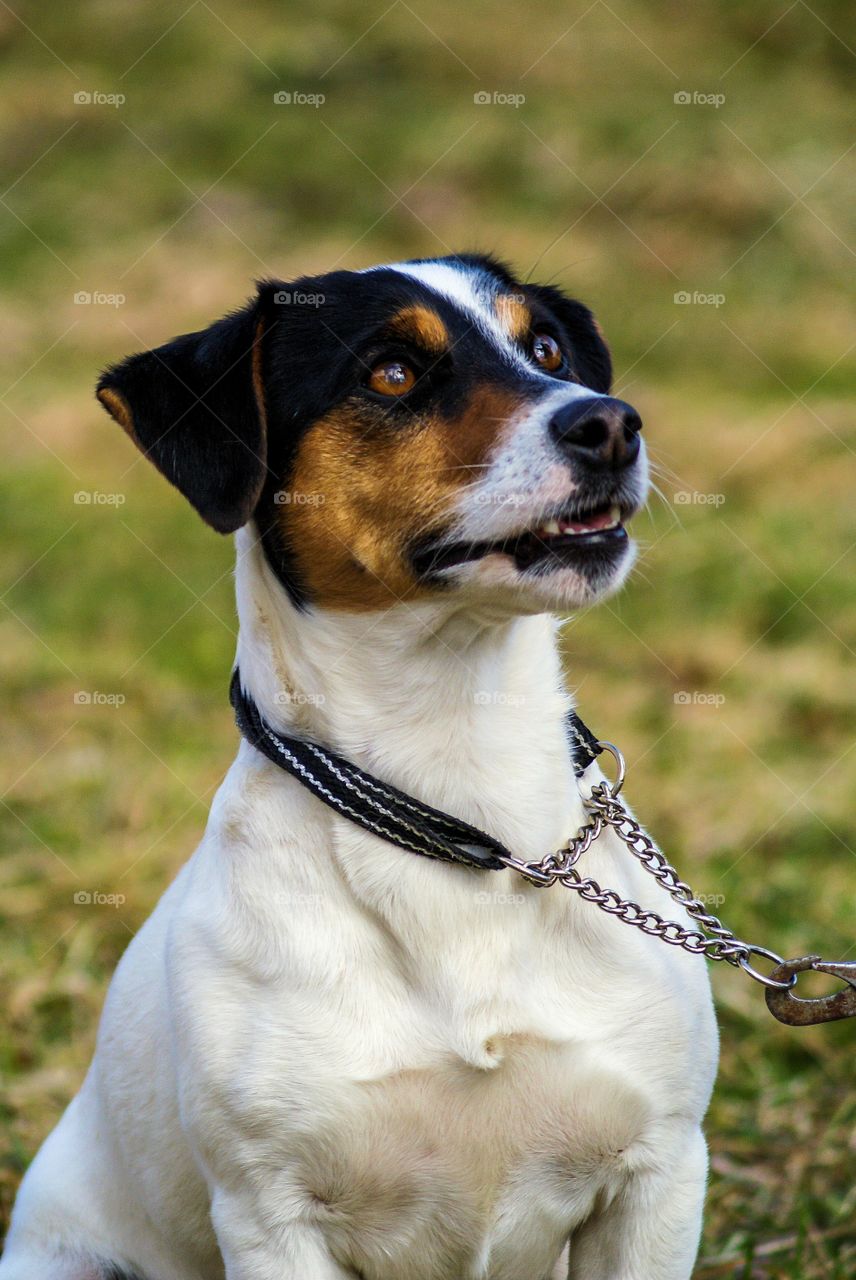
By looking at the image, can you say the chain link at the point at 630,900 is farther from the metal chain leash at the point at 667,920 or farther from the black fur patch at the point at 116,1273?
the black fur patch at the point at 116,1273

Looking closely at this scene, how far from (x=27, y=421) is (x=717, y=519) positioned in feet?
14.4

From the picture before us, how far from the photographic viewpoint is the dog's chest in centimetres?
248

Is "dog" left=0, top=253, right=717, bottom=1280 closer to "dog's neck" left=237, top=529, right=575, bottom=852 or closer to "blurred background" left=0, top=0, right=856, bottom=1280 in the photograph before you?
"dog's neck" left=237, top=529, right=575, bottom=852

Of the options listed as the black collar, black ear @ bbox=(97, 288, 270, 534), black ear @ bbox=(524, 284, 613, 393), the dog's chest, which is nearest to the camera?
the dog's chest

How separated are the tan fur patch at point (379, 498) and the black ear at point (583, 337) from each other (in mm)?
683

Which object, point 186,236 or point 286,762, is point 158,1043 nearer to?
point 286,762

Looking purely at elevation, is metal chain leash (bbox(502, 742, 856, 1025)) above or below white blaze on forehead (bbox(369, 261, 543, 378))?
below

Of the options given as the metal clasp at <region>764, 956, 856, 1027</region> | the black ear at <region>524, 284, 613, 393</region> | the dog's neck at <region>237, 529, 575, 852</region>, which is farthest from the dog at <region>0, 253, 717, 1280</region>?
the black ear at <region>524, 284, 613, 393</region>

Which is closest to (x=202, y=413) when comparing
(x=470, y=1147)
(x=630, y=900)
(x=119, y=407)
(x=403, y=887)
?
(x=119, y=407)

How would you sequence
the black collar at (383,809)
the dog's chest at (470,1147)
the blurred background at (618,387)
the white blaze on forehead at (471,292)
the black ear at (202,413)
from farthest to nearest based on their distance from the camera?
1. the blurred background at (618,387)
2. the white blaze on forehead at (471,292)
3. the black ear at (202,413)
4. the black collar at (383,809)
5. the dog's chest at (470,1147)

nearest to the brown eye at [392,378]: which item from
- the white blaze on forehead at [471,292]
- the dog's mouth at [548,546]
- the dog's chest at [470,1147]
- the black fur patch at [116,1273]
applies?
the white blaze on forehead at [471,292]

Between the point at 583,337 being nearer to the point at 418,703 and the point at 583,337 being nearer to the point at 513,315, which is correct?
the point at 513,315

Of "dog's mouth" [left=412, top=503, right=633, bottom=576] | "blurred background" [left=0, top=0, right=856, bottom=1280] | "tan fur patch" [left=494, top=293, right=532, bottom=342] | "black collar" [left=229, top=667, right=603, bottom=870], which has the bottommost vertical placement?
"blurred background" [left=0, top=0, right=856, bottom=1280]

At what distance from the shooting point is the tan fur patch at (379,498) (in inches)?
105
